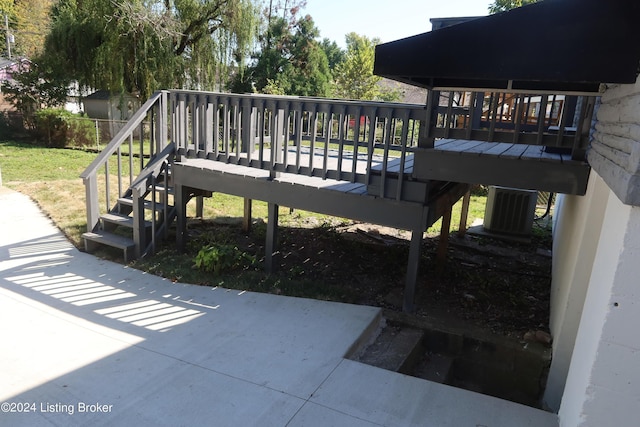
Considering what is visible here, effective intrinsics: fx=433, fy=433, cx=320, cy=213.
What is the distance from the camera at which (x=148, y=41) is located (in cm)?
1358

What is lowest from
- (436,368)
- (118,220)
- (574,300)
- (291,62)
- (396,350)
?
(436,368)

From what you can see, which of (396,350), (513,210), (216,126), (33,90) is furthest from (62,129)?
(396,350)

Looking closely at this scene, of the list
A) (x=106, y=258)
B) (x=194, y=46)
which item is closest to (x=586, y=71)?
(x=106, y=258)

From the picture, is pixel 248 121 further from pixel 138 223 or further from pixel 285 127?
pixel 138 223

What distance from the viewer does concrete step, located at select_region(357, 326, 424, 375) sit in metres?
3.33

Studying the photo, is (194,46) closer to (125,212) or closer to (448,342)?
(125,212)

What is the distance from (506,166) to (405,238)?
122 inches

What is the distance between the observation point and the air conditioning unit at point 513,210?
6.70 m

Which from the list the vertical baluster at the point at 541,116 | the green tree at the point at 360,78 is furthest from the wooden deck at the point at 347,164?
the green tree at the point at 360,78

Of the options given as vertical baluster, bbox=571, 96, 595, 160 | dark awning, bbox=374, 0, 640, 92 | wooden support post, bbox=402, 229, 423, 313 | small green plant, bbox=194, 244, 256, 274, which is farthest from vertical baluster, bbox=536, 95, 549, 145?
small green plant, bbox=194, 244, 256, 274

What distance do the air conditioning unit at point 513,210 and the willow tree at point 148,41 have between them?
37.5 feet

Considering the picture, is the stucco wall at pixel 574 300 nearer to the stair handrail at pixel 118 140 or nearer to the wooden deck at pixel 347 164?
the wooden deck at pixel 347 164

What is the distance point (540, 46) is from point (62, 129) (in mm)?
16126

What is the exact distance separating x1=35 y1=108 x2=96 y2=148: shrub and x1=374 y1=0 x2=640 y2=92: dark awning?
15.1 m
